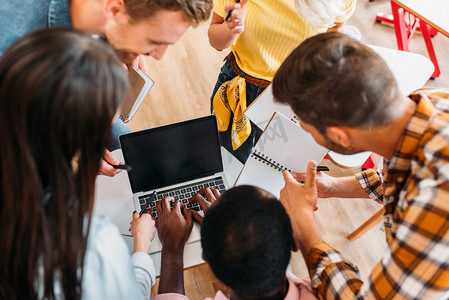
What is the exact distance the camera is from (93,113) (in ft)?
2.14

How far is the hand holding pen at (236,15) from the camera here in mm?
1277

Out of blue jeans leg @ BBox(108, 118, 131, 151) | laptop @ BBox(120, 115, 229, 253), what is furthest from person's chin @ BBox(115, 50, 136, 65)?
blue jeans leg @ BBox(108, 118, 131, 151)

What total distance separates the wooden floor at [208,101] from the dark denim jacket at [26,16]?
1.32 m

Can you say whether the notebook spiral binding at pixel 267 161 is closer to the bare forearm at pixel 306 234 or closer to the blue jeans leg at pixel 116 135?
the bare forearm at pixel 306 234

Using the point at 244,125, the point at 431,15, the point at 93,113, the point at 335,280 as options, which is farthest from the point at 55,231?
the point at 431,15

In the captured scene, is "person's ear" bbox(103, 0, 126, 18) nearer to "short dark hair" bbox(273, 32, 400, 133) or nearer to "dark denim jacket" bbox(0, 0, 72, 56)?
"dark denim jacket" bbox(0, 0, 72, 56)

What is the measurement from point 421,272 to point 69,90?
2.59 ft

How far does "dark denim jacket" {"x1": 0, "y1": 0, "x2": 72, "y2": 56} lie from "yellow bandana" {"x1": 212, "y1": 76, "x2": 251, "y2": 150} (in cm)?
71

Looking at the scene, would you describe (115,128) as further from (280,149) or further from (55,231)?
(55,231)

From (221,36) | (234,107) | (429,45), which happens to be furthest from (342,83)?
(429,45)

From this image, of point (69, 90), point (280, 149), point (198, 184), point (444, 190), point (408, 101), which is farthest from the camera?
point (198, 184)

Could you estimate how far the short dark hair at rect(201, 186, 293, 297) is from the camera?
0.81m

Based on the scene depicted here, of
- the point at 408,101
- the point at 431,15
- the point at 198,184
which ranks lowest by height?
the point at 198,184

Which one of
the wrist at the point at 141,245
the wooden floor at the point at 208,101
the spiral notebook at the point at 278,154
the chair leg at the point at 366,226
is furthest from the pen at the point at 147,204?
the chair leg at the point at 366,226
